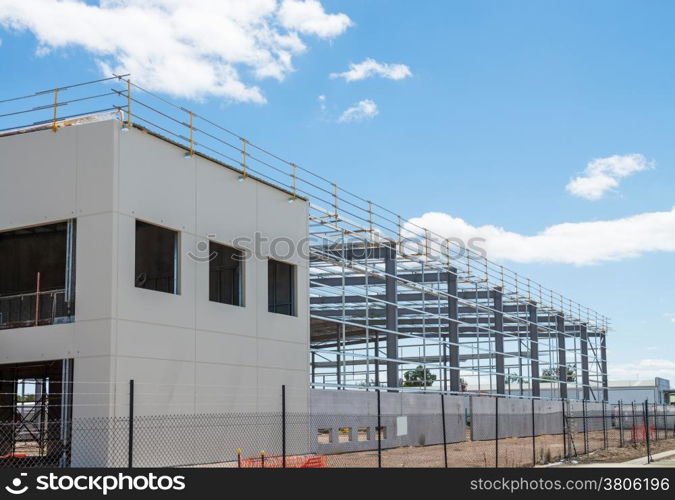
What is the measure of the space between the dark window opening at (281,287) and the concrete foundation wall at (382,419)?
3.11 meters

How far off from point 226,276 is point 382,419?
9891 millimetres

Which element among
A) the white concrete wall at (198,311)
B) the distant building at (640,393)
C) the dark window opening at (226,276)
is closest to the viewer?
the white concrete wall at (198,311)

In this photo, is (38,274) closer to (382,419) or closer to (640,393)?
(382,419)

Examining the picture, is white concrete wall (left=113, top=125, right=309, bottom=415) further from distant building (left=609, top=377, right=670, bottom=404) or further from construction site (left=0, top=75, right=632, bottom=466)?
distant building (left=609, top=377, right=670, bottom=404)

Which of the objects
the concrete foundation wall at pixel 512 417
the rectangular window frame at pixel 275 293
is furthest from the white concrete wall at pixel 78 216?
the concrete foundation wall at pixel 512 417

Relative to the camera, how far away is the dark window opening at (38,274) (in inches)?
931

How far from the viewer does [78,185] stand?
23.5 meters
